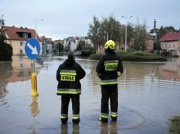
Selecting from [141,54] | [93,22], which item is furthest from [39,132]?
[93,22]

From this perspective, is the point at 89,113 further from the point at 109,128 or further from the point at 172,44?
the point at 172,44

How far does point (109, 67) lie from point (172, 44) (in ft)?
352

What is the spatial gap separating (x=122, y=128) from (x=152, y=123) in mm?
996

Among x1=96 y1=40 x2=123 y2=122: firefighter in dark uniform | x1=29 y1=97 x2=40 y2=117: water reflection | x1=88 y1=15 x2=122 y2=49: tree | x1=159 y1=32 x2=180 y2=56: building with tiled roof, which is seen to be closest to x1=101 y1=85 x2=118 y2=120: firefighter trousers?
x1=96 y1=40 x2=123 y2=122: firefighter in dark uniform

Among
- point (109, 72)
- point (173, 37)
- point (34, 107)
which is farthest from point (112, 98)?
point (173, 37)

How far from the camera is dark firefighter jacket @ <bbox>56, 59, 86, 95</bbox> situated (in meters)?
8.04

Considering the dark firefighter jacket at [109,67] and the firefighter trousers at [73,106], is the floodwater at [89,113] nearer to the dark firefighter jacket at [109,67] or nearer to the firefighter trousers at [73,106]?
the firefighter trousers at [73,106]

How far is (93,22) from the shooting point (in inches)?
3103

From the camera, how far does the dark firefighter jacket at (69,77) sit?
26.4 ft

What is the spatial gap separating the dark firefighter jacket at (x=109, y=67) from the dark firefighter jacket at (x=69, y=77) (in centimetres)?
61

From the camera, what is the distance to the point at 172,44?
366 ft

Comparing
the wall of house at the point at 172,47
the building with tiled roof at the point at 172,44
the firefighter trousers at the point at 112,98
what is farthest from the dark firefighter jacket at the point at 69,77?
the wall of house at the point at 172,47

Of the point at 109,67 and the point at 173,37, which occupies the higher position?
the point at 173,37

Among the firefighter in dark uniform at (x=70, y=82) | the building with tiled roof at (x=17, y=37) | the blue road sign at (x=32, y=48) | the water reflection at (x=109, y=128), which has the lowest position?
the water reflection at (x=109, y=128)
